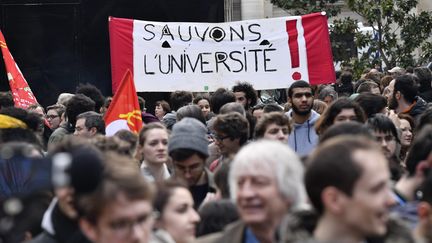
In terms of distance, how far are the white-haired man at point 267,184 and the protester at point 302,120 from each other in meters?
4.87

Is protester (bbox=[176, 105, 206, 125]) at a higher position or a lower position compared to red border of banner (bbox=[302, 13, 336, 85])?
lower

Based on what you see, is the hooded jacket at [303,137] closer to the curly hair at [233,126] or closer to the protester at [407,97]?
the curly hair at [233,126]

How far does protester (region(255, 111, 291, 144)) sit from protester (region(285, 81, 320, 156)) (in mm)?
1004

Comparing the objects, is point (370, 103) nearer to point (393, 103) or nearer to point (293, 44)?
point (393, 103)

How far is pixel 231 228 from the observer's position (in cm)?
562

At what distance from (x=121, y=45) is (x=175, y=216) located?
28.5 ft

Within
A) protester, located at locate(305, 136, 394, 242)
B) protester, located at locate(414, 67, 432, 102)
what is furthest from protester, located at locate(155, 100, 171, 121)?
protester, located at locate(305, 136, 394, 242)

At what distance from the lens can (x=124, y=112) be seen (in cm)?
1102

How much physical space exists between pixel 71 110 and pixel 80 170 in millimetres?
7576

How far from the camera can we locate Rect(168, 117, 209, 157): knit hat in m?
8.39

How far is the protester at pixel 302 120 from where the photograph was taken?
10.5 metres

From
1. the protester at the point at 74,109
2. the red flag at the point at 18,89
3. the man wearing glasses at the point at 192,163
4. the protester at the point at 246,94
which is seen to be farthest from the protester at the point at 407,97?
the red flag at the point at 18,89

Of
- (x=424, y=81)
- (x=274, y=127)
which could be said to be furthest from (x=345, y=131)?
(x=424, y=81)

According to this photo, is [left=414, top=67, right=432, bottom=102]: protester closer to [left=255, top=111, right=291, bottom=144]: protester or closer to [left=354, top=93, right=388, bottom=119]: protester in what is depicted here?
[left=354, top=93, right=388, bottom=119]: protester
